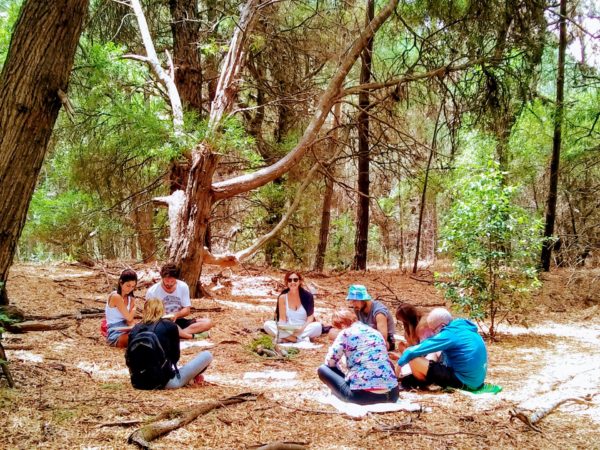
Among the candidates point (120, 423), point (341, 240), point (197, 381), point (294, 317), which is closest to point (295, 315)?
point (294, 317)

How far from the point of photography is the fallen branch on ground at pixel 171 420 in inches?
111

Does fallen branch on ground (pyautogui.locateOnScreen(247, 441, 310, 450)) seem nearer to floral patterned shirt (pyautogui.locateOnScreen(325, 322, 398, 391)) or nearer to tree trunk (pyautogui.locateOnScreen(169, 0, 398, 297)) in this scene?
floral patterned shirt (pyautogui.locateOnScreen(325, 322, 398, 391))

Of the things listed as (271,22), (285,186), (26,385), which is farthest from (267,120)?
(26,385)

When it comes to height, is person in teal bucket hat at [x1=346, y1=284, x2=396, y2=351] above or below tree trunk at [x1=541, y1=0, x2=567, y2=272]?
below

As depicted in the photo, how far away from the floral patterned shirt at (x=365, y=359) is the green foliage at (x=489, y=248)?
316cm

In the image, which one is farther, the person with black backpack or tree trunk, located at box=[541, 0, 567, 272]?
tree trunk, located at box=[541, 0, 567, 272]

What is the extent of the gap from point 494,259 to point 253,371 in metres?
3.60

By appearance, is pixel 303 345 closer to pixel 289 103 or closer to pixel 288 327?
pixel 288 327

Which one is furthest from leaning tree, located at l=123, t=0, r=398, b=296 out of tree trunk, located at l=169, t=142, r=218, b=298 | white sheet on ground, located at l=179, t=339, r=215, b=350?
white sheet on ground, located at l=179, t=339, r=215, b=350

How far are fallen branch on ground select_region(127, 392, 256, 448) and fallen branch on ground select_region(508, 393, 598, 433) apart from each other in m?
1.84

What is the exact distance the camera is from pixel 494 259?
6.80 m

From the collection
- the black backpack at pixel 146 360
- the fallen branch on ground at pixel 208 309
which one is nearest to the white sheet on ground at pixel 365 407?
the black backpack at pixel 146 360

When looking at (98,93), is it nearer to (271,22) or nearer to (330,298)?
(271,22)

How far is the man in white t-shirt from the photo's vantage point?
631 centimetres
